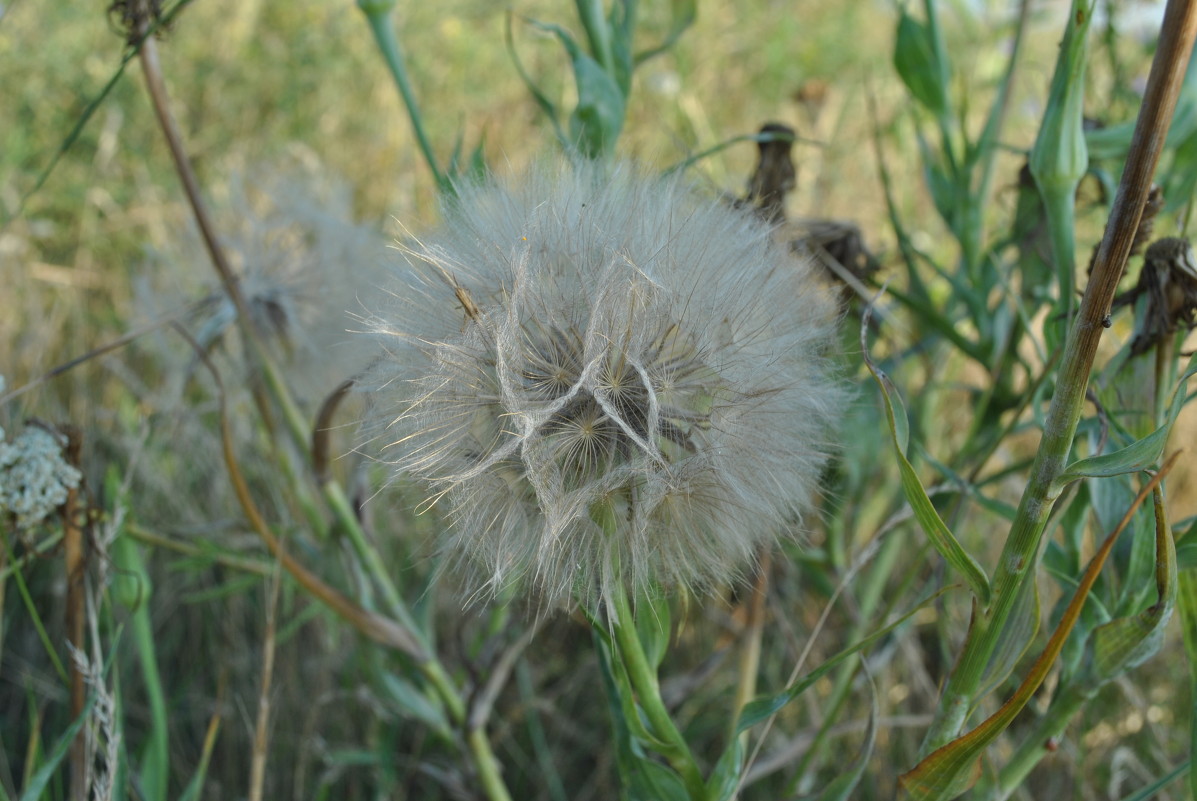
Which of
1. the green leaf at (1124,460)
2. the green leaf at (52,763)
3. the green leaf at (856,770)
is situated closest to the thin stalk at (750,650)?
the green leaf at (856,770)

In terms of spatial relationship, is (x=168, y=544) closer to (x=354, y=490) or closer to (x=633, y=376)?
(x=354, y=490)

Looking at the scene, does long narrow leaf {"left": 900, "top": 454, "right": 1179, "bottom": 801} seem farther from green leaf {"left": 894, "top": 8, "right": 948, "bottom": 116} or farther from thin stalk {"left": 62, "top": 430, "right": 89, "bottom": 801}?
thin stalk {"left": 62, "top": 430, "right": 89, "bottom": 801}

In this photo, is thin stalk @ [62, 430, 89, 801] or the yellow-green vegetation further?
thin stalk @ [62, 430, 89, 801]

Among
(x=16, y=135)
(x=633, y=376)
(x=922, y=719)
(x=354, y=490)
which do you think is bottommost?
(x=922, y=719)

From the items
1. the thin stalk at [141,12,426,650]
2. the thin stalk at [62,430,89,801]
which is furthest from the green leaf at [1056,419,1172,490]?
the thin stalk at [62,430,89,801]

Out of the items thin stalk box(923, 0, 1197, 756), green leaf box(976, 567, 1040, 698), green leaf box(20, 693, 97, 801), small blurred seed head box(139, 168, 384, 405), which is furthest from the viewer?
small blurred seed head box(139, 168, 384, 405)

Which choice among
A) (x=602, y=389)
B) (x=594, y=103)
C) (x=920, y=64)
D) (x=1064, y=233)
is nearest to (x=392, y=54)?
(x=594, y=103)

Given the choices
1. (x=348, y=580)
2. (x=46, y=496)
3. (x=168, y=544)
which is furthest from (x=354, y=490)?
(x=46, y=496)
